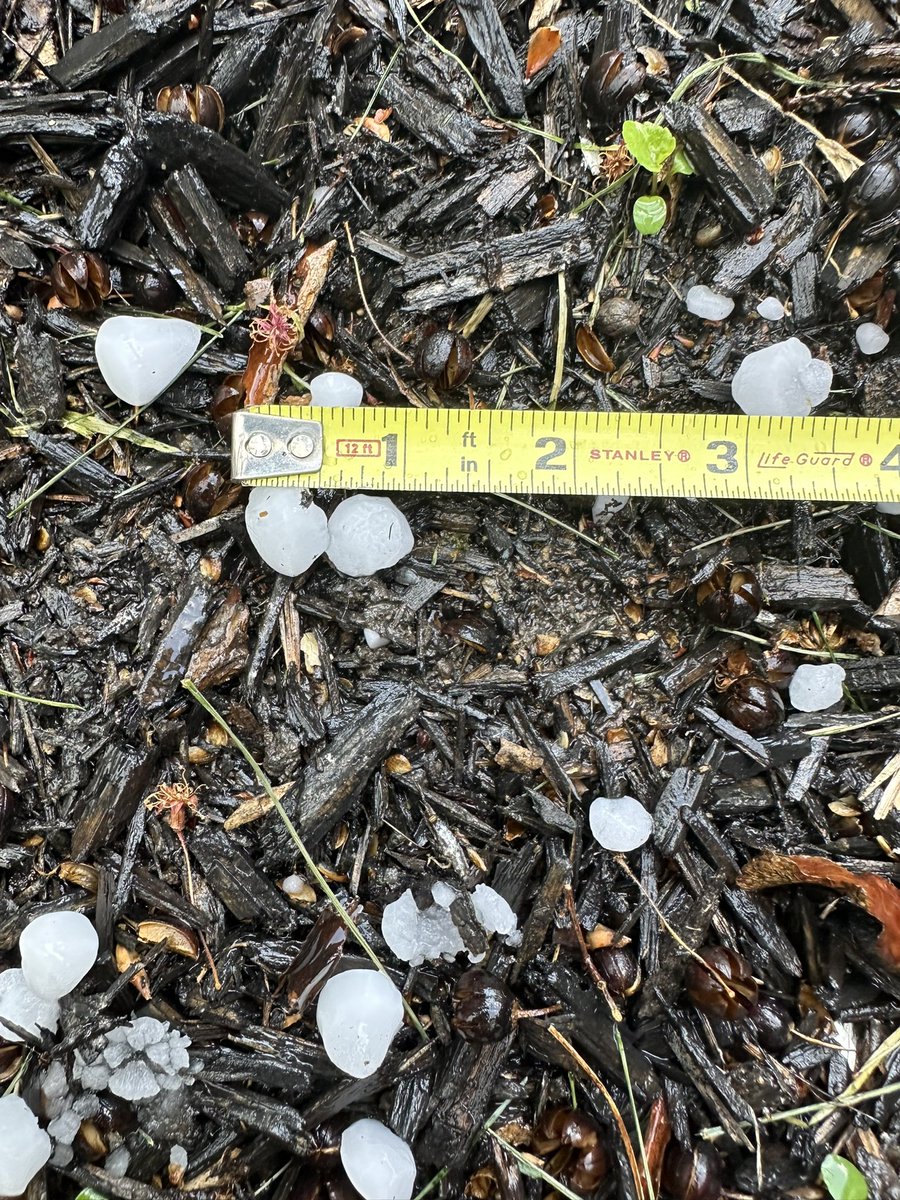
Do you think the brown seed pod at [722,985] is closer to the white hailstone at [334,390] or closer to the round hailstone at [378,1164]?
the round hailstone at [378,1164]

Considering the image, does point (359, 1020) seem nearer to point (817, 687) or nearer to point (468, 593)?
point (468, 593)

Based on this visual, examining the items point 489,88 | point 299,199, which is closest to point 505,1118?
point 299,199

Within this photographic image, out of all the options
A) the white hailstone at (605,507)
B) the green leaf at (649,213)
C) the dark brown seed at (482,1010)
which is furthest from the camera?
the white hailstone at (605,507)

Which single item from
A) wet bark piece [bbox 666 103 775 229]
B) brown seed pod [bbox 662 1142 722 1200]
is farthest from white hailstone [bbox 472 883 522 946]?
wet bark piece [bbox 666 103 775 229]

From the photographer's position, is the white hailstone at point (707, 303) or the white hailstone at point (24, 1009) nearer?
the white hailstone at point (24, 1009)

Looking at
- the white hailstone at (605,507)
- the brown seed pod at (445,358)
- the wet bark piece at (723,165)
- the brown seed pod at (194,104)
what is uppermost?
the brown seed pod at (194,104)

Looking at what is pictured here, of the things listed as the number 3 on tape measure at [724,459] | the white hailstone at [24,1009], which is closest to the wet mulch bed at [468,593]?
the white hailstone at [24,1009]

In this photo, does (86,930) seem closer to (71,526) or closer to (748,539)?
(71,526)
